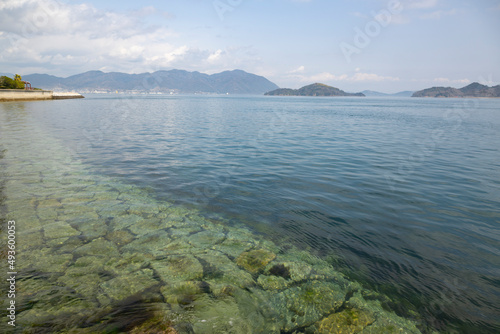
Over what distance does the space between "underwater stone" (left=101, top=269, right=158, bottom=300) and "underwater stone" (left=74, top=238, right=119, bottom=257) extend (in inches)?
53.9

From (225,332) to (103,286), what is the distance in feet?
10.9

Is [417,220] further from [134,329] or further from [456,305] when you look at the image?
[134,329]

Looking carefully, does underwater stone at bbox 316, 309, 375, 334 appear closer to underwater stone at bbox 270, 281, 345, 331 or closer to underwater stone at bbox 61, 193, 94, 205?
underwater stone at bbox 270, 281, 345, 331

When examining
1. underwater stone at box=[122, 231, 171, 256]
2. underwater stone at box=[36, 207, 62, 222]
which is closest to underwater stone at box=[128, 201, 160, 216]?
underwater stone at box=[122, 231, 171, 256]

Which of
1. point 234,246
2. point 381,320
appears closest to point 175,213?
point 234,246

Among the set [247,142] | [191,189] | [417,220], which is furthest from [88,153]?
[417,220]

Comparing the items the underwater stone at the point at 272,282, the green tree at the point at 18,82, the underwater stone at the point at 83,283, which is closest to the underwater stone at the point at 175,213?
the underwater stone at the point at 83,283

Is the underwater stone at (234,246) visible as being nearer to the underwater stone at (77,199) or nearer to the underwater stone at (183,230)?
the underwater stone at (183,230)

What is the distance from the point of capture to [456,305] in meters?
6.29

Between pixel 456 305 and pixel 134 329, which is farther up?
pixel 134 329

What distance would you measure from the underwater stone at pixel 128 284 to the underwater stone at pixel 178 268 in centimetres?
29

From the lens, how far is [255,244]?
8703 millimetres

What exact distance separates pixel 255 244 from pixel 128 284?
401 cm

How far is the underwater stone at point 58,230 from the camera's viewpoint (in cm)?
844
